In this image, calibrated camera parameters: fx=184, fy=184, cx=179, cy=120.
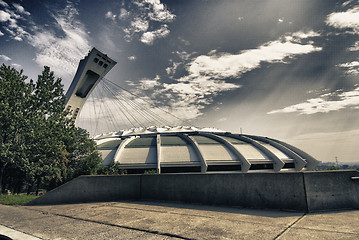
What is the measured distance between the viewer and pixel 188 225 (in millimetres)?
5637

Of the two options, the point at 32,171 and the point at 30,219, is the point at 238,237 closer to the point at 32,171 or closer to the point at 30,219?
the point at 30,219

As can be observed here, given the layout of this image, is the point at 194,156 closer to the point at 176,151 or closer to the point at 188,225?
the point at 176,151

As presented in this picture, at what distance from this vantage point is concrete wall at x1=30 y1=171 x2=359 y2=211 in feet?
22.7

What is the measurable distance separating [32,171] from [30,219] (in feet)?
30.5

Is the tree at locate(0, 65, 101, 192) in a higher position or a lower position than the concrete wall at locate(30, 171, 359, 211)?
higher

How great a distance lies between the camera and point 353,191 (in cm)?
697

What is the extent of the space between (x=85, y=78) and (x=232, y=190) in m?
40.8

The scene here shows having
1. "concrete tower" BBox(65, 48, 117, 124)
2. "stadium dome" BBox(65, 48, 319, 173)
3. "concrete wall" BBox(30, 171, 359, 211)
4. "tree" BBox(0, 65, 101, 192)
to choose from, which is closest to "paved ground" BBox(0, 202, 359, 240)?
"concrete wall" BBox(30, 171, 359, 211)

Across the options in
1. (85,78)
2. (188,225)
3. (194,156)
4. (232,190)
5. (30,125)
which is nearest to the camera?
(188,225)

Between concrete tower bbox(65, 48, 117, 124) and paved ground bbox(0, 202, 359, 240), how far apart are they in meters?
34.7

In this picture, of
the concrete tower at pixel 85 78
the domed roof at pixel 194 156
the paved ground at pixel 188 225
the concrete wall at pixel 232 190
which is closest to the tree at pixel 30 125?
the concrete wall at pixel 232 190

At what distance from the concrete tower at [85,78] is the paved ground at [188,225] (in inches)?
1364

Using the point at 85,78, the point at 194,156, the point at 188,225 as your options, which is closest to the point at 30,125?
the point at 188,225

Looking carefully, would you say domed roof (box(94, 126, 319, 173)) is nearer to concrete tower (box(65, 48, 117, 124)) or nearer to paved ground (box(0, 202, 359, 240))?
concrete tower (box(65, 48, 117, 124))
